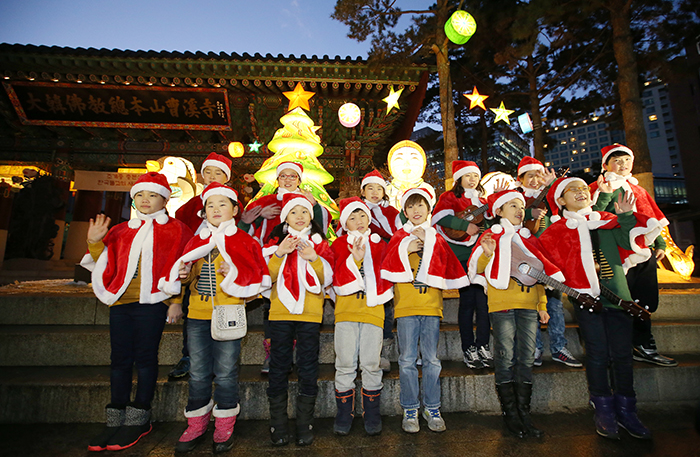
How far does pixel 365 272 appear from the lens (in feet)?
9.50

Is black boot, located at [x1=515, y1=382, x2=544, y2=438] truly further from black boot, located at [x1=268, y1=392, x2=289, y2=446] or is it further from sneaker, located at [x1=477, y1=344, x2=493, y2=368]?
black boot, located at [x1=268, y1=392, x2=289, y2=446]

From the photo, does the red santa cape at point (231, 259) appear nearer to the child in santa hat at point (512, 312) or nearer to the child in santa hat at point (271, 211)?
the child in santa hat at point (271, 211)

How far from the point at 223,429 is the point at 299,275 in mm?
1291

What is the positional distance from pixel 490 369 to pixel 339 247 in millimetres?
1967

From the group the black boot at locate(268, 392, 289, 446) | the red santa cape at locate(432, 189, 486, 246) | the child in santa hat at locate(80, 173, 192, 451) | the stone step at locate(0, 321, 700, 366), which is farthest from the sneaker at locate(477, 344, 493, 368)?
the child in santa hat at locate(80, 173, 192, 451)

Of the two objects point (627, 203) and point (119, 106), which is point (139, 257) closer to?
point (627, 203)

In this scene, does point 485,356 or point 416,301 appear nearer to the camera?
point 416,301

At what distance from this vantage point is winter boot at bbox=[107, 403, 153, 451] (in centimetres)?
253

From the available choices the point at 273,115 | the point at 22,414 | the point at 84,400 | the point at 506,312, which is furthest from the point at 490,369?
the point at 273,115

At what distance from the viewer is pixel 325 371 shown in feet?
11.1

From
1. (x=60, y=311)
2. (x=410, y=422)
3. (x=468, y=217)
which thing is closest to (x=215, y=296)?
(x=410, y=422)

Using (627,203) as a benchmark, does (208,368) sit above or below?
below

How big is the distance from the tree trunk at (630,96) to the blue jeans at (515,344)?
18.6 ft

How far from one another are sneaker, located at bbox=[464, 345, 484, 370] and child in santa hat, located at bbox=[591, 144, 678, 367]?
175 cm
